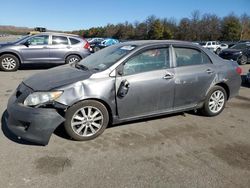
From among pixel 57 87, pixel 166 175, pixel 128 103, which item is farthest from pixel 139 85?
pixel 166 175

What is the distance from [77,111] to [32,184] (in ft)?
3.99

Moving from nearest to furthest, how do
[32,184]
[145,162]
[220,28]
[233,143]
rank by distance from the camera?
[32,184]
[145,162]
[233,143]
[220,28]

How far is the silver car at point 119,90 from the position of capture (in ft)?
11.7

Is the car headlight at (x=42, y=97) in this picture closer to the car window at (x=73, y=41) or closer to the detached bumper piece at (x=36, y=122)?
the detached bumper piece at (x=36, y=122)

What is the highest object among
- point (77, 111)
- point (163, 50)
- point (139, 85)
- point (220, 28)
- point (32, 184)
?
point (220, 28)

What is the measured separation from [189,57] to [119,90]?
5.29 feet

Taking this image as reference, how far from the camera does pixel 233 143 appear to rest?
3.99m

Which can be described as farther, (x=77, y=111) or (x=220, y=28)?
(x=220, y=28)

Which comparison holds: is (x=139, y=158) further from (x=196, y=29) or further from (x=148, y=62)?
(x=196, y=29)

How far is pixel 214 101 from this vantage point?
16.7 ft

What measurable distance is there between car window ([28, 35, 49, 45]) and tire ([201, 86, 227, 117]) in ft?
25.1

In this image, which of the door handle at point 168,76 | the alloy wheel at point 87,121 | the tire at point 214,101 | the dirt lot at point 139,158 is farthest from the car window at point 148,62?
the tire at point 214,101

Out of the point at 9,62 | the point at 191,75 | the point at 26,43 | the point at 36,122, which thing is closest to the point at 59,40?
the point at 26,43

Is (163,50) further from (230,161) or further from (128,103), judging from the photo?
(230,161)
